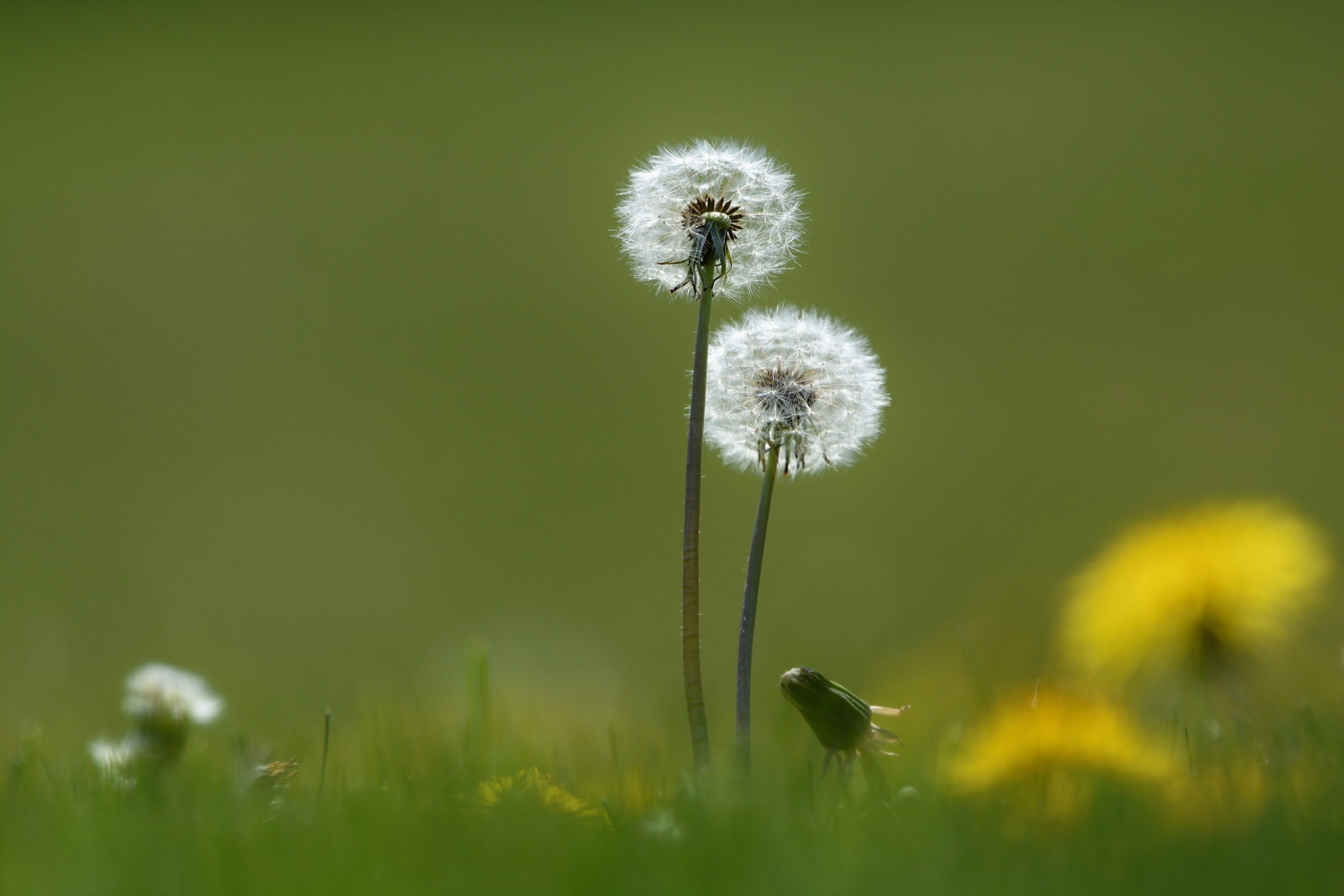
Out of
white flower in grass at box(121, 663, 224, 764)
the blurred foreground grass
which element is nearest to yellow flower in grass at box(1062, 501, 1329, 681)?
the blurred foreground grass

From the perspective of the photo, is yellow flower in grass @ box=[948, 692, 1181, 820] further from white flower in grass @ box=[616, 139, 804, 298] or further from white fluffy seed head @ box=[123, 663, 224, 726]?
Answer: white fluffy seed head @ box=[123, 663, 224, 726]

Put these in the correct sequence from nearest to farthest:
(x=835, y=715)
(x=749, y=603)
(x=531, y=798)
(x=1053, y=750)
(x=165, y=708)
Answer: (x=531, y=798), (x=1053, y=750), (x=835, y=715), (x=749, y=603), (x=165, y=708)

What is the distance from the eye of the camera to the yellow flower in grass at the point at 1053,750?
6.63 feet

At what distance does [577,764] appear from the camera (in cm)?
259

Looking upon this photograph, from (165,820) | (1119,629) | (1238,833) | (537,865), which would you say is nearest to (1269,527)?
(1119,629)

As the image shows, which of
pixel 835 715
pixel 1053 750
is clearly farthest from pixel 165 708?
pixel 1053 750

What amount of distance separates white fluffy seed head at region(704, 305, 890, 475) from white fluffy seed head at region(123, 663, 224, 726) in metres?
1.52

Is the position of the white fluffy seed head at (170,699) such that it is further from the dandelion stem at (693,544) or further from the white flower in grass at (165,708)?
the dandelion stem at (693,544)

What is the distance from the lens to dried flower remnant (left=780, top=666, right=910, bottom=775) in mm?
2520

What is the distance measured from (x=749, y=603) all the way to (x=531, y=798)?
2.70 feet

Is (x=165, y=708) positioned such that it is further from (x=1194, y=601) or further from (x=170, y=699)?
(x=1194, y=601)

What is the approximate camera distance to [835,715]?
2529 mm

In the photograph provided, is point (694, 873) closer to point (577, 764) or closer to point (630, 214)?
point (577, 764)

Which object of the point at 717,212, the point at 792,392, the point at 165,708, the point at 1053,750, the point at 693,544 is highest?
the point at 717,212
